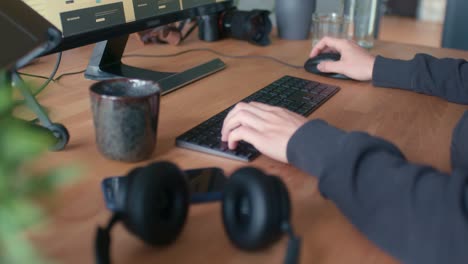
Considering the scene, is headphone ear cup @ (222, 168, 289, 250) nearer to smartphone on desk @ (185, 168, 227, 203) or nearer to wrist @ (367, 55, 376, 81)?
smartphone on desk @ (185, 168, 227, 203)

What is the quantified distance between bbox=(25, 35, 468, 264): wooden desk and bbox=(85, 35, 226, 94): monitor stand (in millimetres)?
25

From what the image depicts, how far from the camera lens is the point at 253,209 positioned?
46 centimetres

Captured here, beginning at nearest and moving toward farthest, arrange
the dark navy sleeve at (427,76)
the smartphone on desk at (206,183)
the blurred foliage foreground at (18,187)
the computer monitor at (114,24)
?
the blurred foliage foreground at (18,187)
the smartphone on desk at (206,183)
the computer monitor at (114,24)
the dark navy sleeve at (427,76)

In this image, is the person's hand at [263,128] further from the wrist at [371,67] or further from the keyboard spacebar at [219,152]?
the wrist at [371,67]

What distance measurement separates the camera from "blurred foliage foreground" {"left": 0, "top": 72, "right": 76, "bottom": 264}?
1.14 feet

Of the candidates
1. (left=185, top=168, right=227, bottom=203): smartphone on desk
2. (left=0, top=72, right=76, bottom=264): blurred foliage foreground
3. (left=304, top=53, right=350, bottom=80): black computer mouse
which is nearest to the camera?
(left=0, top=72, right=76, bottom=264): blurred foliage foreground

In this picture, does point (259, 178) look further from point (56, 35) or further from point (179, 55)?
point (179, 55)

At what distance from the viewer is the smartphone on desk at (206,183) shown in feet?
1.87

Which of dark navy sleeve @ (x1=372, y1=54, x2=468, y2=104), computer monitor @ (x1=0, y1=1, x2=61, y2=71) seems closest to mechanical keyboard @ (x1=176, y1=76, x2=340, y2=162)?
dark navy sleeve @ (x1=372, y1=54, x2=468, y2=104)

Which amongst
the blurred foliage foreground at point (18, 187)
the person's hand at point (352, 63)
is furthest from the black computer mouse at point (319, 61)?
the blurred foliage foreground at point (18, 187)

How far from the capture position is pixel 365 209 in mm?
527

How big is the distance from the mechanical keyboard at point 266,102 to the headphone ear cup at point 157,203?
0.20 meters

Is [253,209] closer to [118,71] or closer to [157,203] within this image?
[157,203]

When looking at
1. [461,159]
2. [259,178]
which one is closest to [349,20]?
[461,159]
